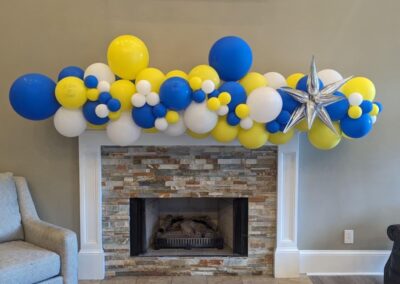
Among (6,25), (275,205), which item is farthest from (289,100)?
(6,25)

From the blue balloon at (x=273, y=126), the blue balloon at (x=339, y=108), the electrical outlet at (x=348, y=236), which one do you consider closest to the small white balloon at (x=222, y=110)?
the blue balloon at (x=273, y=126)

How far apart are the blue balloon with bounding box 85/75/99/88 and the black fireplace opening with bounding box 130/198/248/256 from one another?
41.0 inches

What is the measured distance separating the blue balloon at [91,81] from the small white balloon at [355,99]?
157cm

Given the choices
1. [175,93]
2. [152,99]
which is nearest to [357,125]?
[175,93]

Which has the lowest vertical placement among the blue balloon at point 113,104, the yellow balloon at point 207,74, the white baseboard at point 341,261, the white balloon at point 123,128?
the white baseboard at point 341,261

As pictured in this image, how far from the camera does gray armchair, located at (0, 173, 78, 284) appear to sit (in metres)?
2.26

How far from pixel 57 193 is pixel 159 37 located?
4.66ft

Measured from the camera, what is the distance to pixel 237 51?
7.47 ft

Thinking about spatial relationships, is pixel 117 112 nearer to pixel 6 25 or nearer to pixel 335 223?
pixel 6 25

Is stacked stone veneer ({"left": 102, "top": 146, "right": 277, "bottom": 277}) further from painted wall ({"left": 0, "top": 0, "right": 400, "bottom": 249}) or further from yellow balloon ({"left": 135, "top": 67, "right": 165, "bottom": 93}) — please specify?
yellow balloon ({"left": 135, "top": 67, "right": 165, "bottom": 93})

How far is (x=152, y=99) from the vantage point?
230 centimetres

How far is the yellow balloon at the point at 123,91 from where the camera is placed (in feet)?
7.70

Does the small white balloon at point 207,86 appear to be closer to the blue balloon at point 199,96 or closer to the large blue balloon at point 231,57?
the blue balloon at point 199,96

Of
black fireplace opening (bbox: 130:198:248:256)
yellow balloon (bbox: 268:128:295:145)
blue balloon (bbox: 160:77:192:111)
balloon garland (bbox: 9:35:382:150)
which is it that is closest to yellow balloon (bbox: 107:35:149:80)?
balloon garland (bbox: 9:35:382:150)
